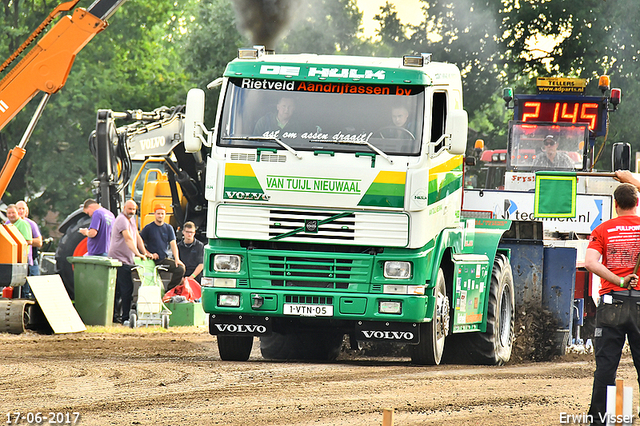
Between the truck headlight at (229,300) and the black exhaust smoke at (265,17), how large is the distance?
13.0 meters

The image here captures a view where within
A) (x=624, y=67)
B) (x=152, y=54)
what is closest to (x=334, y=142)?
(x=624, y=67)

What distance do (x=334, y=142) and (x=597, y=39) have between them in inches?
1015

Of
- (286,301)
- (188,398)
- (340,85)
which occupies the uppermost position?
(340,85)

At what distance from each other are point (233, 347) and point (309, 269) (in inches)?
66.0

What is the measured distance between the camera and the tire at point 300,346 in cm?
1430

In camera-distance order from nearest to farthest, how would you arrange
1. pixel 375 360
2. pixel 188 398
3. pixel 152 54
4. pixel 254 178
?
pixel 188 398, pixel 254 178, pixel 375 360, pixel 152 54

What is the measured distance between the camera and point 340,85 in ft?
38.8

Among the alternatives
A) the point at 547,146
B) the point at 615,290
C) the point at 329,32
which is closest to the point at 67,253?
the point at 547,146

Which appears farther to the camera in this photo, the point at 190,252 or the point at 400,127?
the point at 190,252

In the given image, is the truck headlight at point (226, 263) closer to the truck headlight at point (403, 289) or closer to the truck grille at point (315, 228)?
the truck grille at point (315, 228)

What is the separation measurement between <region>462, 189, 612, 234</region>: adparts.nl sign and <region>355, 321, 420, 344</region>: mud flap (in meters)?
6.77

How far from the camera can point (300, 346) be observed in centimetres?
1444

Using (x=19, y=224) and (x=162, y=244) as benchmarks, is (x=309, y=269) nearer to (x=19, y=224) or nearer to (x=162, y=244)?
(x=162, y=244)

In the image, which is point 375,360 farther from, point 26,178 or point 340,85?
point 26,178
